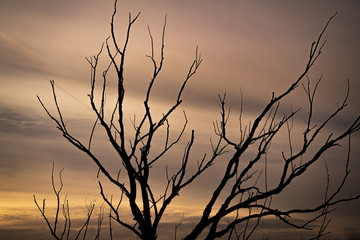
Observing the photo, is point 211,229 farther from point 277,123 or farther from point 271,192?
point 277,123

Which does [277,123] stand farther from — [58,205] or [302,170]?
[58,205]

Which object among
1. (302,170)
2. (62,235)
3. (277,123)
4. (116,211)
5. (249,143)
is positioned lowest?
(62,235)

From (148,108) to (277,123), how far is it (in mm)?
1452

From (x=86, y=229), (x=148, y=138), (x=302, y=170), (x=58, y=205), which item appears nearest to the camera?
(x=302, y=170)

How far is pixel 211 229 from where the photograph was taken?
3920mm

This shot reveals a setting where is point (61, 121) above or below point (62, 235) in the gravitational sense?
above

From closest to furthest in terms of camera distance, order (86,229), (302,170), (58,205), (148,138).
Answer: (302,170) → (148,138) → (58,205) → (86,229)

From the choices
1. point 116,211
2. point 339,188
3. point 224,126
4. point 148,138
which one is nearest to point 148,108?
point 148,138

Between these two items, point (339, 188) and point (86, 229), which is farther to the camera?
point (86, 229)

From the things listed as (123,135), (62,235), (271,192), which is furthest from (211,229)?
(62,235)

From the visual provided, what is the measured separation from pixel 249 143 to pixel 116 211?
5.22 feet

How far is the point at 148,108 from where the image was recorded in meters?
3.96

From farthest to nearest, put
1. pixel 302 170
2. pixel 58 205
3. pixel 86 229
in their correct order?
pixel 86 229 < pixel 58 205 < pixel 302 170

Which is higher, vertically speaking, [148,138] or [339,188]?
[148,138]
